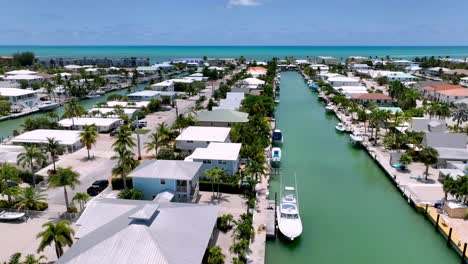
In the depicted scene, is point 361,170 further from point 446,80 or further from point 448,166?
point 446,80

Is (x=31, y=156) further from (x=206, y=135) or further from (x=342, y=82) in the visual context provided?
(x=342, y=82)

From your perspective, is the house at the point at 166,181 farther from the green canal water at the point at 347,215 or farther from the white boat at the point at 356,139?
the white boat at the point at 356,139

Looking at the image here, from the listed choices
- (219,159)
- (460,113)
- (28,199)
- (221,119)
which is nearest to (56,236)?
(28,199)

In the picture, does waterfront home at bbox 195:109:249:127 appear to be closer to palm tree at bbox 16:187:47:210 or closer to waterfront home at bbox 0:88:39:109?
palm tree at bbox 16:187:47:210

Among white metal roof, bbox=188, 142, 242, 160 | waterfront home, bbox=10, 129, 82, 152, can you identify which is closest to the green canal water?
white metal roof, bbox=188, 142, 242, 160

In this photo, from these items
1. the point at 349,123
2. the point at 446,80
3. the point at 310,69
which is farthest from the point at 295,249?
the point at 310,69

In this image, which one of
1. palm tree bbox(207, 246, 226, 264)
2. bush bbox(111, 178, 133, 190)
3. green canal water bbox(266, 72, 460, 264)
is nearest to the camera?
palm tree bbox(207, 246, 226, 264)
